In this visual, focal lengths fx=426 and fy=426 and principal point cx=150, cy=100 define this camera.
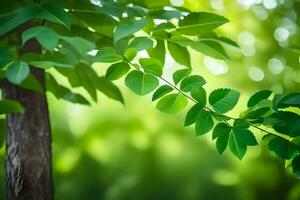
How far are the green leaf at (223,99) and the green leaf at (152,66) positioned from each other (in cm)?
6

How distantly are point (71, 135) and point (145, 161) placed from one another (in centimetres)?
24

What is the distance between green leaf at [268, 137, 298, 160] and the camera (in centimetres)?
44

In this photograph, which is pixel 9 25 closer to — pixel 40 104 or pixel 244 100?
pixel 40 104

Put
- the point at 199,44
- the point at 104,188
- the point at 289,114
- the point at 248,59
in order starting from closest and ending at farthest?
the point at 289,114 < the point at 199,44 < the point at 104,188 < the point at 248,59

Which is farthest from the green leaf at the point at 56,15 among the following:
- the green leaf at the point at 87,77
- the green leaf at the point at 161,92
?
the green leaf at the point at 87,77

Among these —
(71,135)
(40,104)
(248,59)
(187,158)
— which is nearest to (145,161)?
(187,158)

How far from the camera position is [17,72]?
1.48 feet

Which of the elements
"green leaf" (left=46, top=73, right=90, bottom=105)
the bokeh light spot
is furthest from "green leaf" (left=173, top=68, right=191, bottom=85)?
the bokeh light spot

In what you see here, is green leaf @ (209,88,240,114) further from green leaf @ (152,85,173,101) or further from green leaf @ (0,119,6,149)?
green leaf @ (0,119,6,149)

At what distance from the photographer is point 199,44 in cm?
59

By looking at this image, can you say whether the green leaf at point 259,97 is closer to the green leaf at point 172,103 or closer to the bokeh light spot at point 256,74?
the green leaf at point 172,103

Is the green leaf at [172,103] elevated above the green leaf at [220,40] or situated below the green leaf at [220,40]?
below

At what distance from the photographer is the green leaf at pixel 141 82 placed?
45cm

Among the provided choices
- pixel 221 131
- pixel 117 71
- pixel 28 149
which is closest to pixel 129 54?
pixel 117 71
